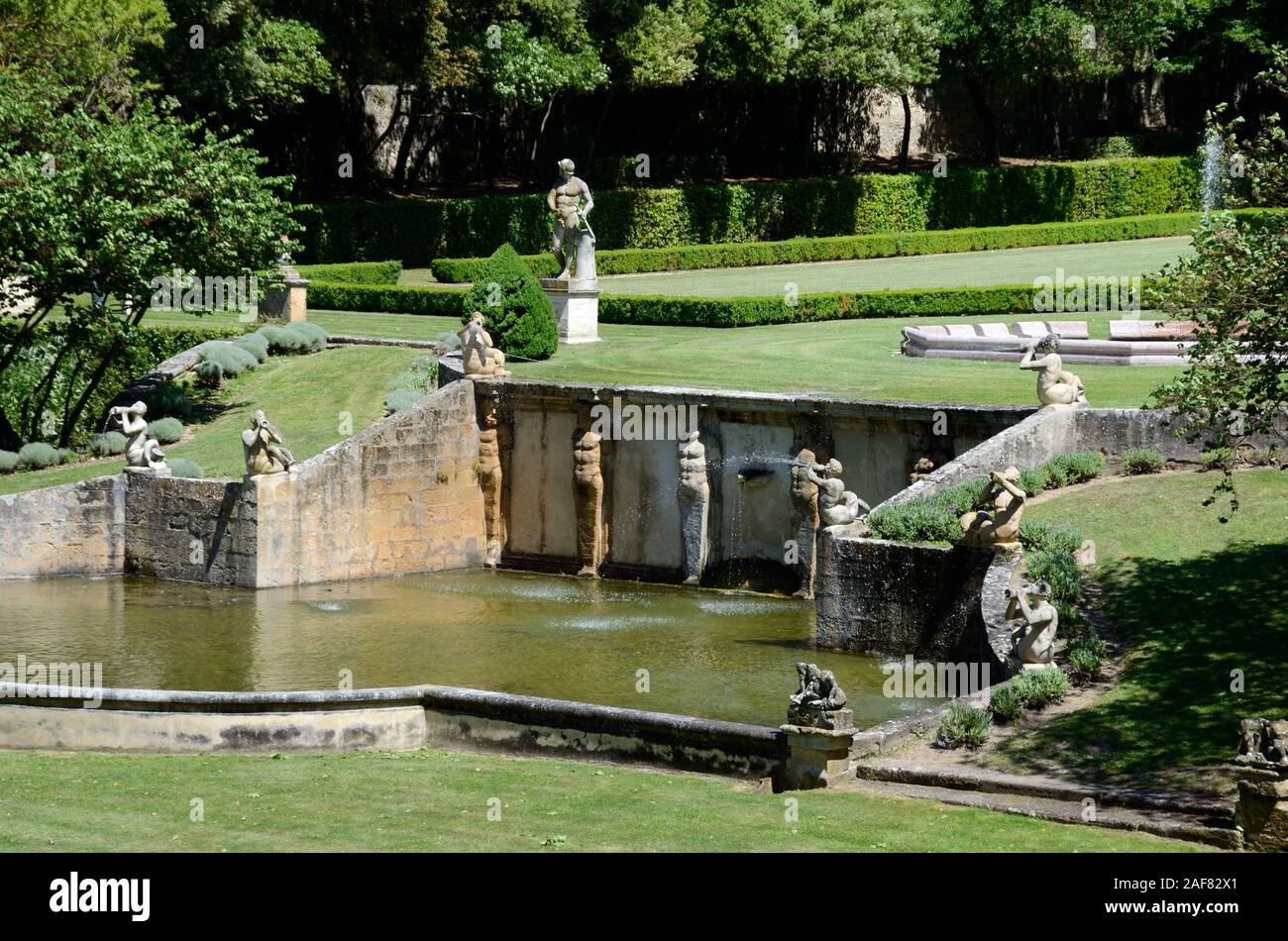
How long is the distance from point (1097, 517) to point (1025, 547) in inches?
70.9

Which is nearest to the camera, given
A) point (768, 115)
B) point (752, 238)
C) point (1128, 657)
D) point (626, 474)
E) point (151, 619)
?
point (1128, 657)

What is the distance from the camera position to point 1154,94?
73000 mm

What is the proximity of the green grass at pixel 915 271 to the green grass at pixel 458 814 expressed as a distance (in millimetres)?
27368

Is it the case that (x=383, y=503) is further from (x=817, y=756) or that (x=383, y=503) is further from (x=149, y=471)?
(x=817, y=756)

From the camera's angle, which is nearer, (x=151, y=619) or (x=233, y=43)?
(x=151, y=619)

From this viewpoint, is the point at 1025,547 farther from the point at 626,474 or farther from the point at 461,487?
the point at 461,487

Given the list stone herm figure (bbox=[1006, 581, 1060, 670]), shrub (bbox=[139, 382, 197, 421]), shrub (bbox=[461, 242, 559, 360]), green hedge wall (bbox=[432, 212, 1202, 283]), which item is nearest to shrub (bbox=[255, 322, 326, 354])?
shrub (bbox=[139, 382, 197, 421])

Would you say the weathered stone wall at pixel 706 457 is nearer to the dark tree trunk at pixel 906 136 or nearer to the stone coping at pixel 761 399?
the stone coping at pixel 761 399

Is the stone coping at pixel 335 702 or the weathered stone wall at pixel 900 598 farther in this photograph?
the weathered stone wall at pixel 900 598

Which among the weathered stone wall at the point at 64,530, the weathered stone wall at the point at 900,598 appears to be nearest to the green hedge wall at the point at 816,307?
the weathered stone wall at the point at 64,530

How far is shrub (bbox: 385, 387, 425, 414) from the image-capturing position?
3441 centimetres

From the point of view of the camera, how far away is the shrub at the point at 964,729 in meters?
18.6
